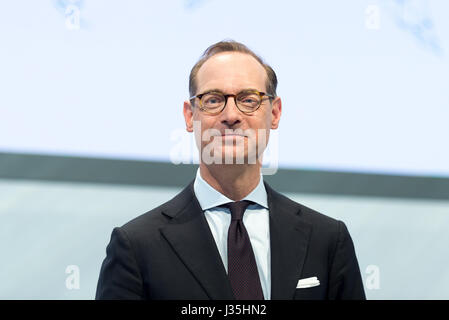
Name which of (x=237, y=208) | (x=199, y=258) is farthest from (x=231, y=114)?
(x=199, y=258)

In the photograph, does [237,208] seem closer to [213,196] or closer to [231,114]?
[213,196]

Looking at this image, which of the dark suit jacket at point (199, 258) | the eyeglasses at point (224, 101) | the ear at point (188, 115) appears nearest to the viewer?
the dark suit jacket at point (199, 258)

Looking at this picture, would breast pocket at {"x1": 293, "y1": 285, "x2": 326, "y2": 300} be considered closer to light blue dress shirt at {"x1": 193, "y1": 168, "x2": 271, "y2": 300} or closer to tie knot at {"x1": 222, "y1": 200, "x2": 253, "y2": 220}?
light blue dress shirt at {"x1": 193, "y1": 168, "x2": 271, "y2": 300}

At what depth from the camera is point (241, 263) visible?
4.27 feet

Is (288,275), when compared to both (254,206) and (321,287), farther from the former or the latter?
(254,206)

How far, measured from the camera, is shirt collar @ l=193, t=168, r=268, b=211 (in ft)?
4.58

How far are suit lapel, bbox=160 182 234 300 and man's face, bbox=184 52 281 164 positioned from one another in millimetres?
129

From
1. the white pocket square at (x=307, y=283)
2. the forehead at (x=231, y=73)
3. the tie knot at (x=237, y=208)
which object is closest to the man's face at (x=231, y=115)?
the forehead at (x=231, y=73)

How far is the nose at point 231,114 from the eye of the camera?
1.35 metres

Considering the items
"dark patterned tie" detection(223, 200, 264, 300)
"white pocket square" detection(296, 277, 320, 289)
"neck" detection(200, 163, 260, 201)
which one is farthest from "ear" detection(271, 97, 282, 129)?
"white pocket square" detection(296, 277, 320, 289)

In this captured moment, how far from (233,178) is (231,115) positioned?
15 centimetres

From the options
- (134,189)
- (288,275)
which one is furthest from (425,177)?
(288,275)

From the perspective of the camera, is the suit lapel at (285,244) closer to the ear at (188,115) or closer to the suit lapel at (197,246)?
the suit lapel at (197,246)

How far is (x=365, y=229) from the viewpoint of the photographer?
236cm
